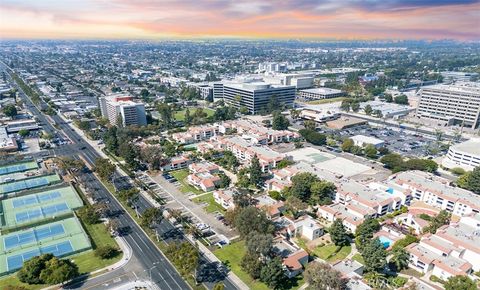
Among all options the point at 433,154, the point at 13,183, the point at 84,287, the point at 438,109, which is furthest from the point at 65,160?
the point at 438,109

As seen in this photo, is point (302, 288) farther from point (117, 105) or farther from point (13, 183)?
point (117, 105)

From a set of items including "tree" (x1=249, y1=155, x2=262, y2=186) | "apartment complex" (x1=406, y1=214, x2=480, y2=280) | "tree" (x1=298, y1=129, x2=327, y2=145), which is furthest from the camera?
"tree" (x1=298, y1=129, x2=327, y2=145)

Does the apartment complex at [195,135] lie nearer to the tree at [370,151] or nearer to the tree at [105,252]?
the tree at [370,151]

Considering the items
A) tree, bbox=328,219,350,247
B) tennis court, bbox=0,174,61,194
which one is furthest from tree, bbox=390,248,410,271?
tennis court, bbox=0,174,61,194

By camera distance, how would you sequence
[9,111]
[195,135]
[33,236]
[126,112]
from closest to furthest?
1. [33,236]
2. [195,135]
3. [126,112]
4. [9,111]

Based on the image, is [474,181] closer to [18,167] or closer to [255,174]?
[255,174]

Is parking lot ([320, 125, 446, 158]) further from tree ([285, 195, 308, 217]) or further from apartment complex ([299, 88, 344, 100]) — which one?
tree ([285, 195, 308, 217])

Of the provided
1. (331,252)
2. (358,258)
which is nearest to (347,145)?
(331,252)
